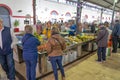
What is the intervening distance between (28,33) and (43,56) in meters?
1.07

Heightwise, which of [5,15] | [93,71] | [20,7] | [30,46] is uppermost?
[20,7]

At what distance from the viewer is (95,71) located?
12.1 ft

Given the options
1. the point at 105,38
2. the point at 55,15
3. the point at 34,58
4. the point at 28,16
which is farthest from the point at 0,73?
the point at 55,15

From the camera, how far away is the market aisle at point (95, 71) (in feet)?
10.9

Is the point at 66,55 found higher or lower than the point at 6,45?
lower

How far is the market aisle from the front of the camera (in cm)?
332

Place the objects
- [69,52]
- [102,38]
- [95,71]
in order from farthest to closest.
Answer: [69,52] < [102,38] < [95,71]

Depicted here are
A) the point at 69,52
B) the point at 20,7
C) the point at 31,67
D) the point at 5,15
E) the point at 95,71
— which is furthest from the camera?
the point at 20,7

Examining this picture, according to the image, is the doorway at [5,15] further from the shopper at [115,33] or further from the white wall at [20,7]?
the shopper at [115,33]

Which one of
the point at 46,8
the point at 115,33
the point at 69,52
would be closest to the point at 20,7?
the point at 46,8

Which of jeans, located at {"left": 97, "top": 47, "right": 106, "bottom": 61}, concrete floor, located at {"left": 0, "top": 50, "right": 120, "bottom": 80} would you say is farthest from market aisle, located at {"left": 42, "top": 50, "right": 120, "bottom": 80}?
jeans, located at {"left": 97, "top": 47, "right": 106, "bottom": 61}

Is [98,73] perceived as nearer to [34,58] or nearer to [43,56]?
[43,56]

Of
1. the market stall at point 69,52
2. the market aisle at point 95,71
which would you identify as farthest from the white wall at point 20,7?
the market aisle at point 95,71

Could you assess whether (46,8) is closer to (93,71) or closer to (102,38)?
(102,38)
